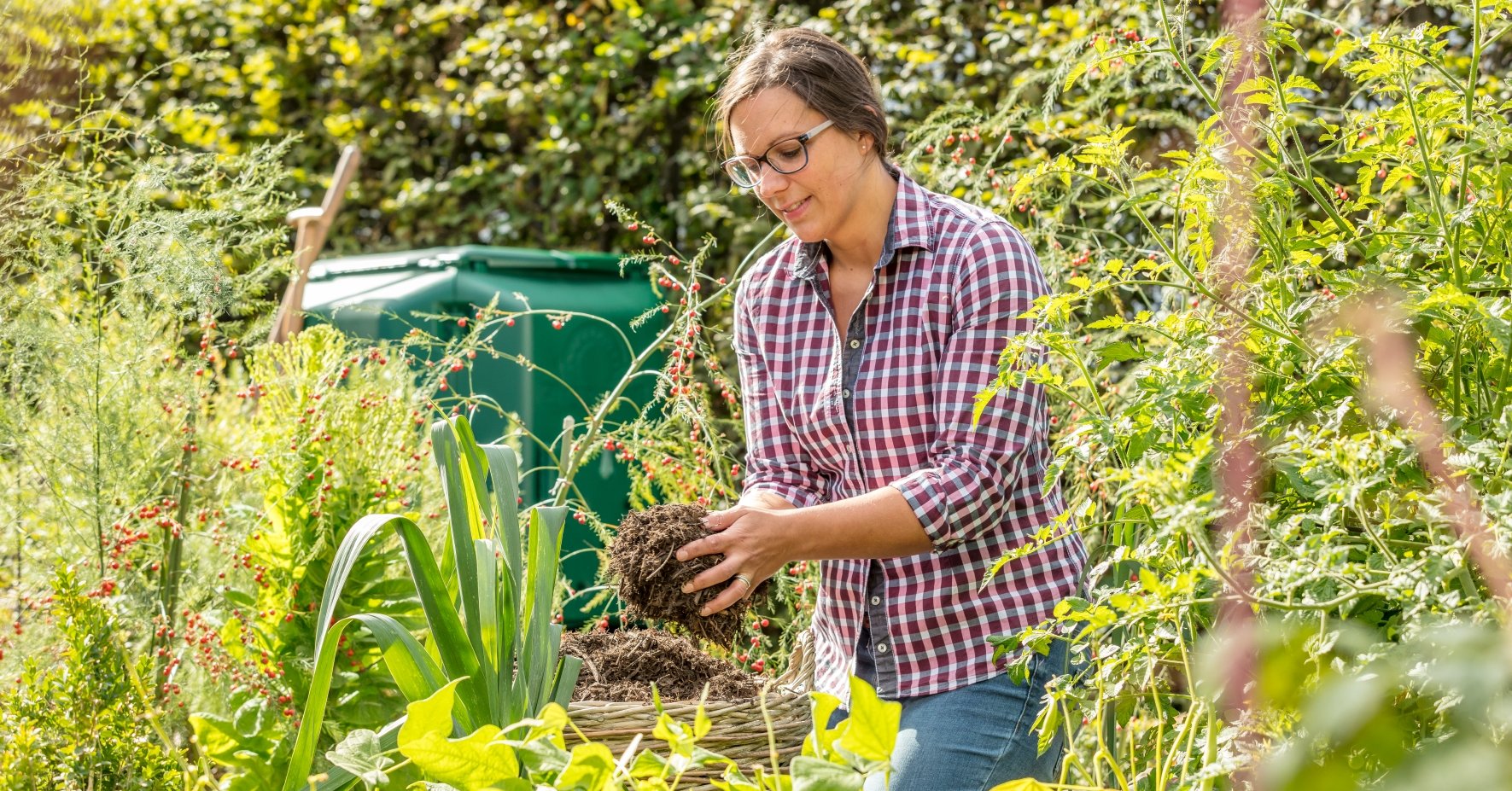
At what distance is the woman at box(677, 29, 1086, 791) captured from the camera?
1.70 m

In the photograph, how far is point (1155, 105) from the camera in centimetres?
354

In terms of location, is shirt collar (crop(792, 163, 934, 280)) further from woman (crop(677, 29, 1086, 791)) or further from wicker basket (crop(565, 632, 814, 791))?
wicker basket (crop(565, 632, 814, 791))

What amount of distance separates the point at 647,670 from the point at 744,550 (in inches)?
14.8

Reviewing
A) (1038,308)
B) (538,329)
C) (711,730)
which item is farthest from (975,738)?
(538,329)

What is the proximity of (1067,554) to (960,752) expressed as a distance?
1.13ft

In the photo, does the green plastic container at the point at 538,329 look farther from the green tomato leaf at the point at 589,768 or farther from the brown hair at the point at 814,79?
the green tomato leaf at the point at 589,768

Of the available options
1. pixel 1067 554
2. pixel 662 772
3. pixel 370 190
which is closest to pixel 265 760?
pixel 1067 554

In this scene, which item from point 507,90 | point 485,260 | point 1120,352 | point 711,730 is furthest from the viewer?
point 507,90

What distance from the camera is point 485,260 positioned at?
3.77 metres

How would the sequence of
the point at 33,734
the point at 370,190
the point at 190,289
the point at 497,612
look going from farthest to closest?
the point at 370,190 < the point at 190,289 < the point at 33,734 < the point at 497,612

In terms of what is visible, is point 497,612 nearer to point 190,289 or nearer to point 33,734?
point 33,734

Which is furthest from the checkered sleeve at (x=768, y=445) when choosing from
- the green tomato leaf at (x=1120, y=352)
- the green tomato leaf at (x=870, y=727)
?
the green tomato leaf at (x=870, y=727)

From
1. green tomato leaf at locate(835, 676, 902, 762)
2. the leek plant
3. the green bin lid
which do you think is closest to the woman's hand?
the leek plant

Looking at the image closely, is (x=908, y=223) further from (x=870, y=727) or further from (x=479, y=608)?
(x=870, y=727)
